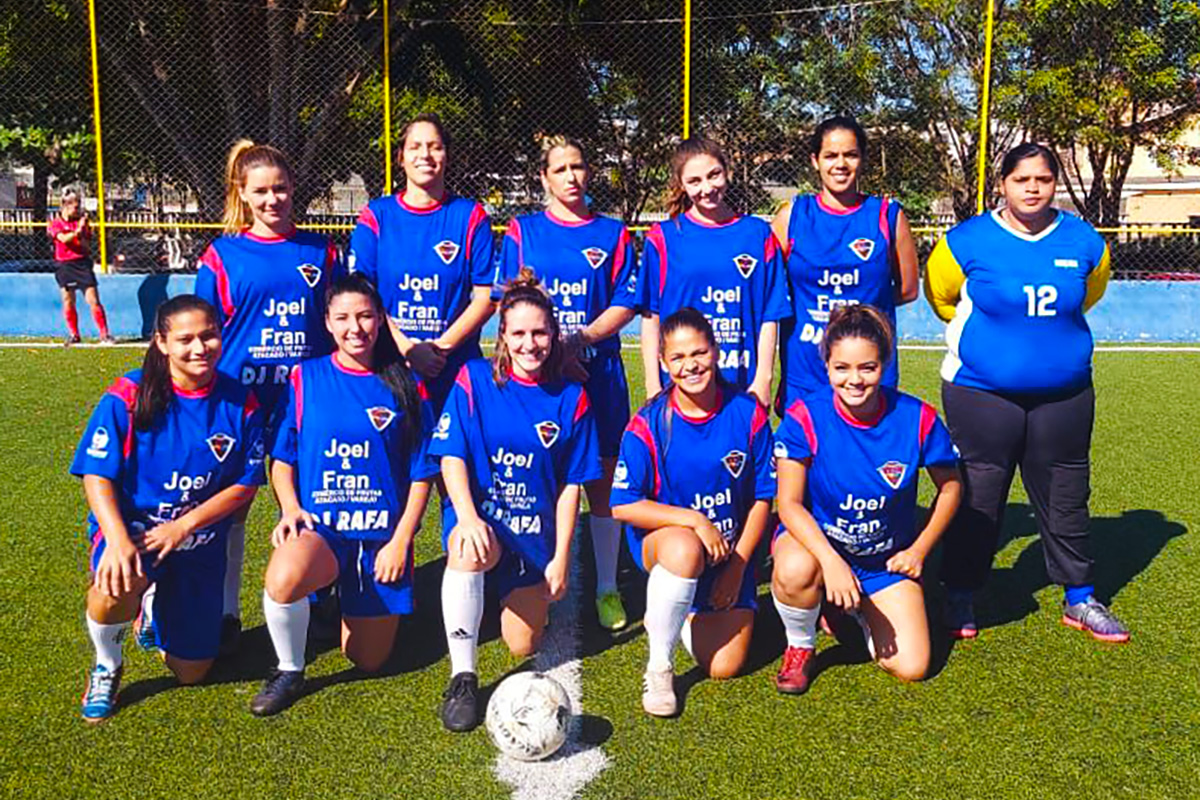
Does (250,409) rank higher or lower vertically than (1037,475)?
higher

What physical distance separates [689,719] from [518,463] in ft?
3.07

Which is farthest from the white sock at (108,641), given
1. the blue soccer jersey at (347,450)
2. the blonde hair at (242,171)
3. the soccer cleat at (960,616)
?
the soccer cleat at (960,616)

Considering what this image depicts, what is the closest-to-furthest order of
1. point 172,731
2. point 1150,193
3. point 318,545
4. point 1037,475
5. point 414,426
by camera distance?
point 172,731, point 318,545, point 414,426, point 1037,475, point 1150,193

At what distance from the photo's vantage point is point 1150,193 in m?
34.2

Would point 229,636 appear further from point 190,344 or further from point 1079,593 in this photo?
point 1079,593

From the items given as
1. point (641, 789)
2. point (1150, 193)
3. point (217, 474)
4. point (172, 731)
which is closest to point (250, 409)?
point (217, 474)

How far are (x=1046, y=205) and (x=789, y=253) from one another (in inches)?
34.6

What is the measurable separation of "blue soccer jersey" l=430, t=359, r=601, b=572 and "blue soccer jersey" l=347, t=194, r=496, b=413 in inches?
23.1

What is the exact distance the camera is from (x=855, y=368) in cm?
340

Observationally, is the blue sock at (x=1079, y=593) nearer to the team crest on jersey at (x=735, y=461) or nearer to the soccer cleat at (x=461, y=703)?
the team crest on jersey at (x=735, y=461)

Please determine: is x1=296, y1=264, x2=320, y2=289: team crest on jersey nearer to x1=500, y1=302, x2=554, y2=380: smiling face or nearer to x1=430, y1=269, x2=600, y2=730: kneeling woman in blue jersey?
x1=430, y1=269, x2=600, y2=730: kneeling woman in blue jersey

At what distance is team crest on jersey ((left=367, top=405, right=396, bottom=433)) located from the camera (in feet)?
11.6

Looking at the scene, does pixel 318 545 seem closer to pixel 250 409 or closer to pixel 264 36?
pixel 250 409

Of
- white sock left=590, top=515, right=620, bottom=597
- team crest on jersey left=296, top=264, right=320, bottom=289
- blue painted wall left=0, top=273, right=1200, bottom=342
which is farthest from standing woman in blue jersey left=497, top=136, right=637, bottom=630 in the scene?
blue painted wall left=0, top=273, right=1200, bottom=342
